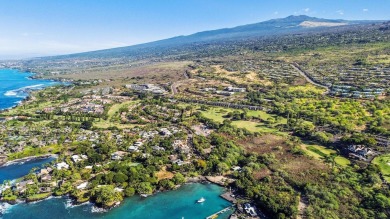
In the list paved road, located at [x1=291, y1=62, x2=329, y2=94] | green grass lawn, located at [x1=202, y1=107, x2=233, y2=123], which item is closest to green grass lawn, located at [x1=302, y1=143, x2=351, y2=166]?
green grass lawn, located at [x1=202, y1=107, x2=233, y2=123]

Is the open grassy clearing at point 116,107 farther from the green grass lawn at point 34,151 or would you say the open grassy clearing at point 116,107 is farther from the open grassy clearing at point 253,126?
the open grassy clearing at point 253,126

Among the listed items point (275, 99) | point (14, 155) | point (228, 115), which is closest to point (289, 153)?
point (228, 115)

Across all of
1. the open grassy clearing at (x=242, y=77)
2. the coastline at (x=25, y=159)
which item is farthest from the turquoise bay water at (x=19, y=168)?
the open grassy clearing at (x=242, y=77)

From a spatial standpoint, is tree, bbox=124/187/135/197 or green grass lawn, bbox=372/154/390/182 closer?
tree, bbox=124/187/135/197

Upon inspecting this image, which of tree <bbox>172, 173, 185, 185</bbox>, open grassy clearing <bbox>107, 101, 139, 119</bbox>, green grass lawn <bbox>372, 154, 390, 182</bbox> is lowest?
green grass lawn <bbox>372, 154, 390, 182</bbox>

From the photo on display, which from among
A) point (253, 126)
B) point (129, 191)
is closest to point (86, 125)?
point (129, 191)

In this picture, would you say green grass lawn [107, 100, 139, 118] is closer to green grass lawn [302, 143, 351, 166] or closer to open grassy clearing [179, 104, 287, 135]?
open grassy clearing [179, 104, 287, 135]

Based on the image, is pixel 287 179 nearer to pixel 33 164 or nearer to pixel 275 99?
pixel 33 164
